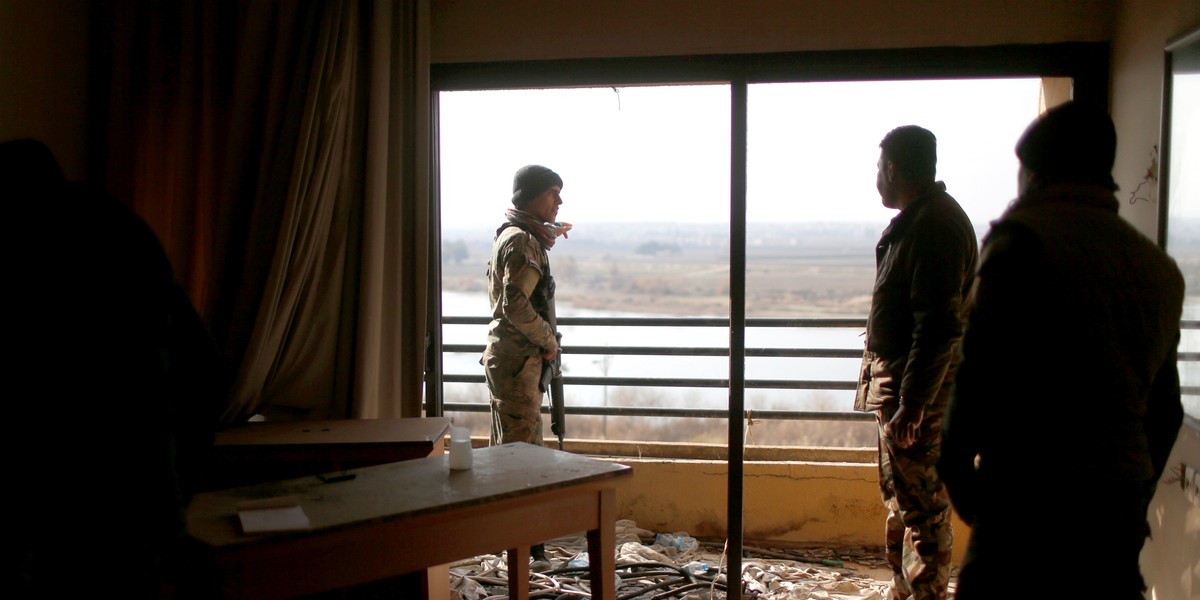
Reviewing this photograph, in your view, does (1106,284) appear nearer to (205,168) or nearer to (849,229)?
(205,168)

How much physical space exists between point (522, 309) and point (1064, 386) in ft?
6.49

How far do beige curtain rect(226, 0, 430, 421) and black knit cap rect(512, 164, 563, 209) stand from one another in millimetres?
377

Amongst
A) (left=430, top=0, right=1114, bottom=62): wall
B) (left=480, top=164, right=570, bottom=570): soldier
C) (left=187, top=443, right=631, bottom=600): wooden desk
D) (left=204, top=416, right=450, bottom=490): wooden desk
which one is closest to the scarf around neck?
(left=480, top=164, right=570, bottom=570): soldier

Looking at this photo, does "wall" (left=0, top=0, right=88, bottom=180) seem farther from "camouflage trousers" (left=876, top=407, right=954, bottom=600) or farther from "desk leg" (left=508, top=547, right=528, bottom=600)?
"camouflage trousers" (left=876, top=407, right=954, bottom=600)

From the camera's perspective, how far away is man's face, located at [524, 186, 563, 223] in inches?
127

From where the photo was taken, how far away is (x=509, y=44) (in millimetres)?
2982

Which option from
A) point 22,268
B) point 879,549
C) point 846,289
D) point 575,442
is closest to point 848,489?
point 879,549

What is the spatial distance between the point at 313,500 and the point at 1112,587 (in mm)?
1485

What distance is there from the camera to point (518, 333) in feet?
10.4

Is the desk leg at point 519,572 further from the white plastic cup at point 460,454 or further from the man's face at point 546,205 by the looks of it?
the man's face at point 546,205

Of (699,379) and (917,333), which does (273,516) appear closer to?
(917,333)

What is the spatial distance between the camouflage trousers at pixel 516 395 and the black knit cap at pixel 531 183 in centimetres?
57

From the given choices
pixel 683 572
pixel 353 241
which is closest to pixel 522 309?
pixel 353 241

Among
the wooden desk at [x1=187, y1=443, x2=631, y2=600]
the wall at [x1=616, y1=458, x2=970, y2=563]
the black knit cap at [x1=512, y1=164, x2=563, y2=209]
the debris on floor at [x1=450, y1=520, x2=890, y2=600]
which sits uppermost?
the black knit cap at [x1=512, y1=164, x2=563, y2=209]
